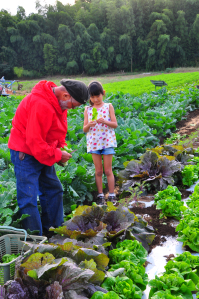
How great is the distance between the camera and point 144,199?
3.87m

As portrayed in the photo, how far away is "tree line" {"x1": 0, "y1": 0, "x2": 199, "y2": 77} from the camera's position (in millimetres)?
53156

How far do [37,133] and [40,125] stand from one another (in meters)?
0.09

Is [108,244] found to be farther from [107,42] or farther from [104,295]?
[107,42]

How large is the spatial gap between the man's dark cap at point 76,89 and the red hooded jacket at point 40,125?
0.15m

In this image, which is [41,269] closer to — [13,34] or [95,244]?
[95,244]

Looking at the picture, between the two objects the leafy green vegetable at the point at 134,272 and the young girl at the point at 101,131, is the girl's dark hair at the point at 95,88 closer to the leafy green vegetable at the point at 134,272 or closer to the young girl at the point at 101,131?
the young girl at the point at 101,131

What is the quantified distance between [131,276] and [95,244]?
0.40m

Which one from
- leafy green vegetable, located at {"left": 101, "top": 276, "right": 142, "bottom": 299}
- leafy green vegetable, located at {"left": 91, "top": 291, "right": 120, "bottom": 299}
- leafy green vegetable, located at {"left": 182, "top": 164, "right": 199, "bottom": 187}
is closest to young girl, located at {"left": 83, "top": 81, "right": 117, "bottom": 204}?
leafy green vegetable, located at {"left": 182, "top": 164, "right": 199, "bottom": 187}

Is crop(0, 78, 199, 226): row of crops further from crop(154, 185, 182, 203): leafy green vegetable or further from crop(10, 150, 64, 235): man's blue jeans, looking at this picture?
crop(154, 185, 182, 203): leafy green vegetable

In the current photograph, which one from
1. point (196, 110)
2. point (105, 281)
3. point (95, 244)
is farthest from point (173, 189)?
point (196, 110)

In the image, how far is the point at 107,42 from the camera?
187ft

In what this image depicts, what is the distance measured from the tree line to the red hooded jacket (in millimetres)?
51858

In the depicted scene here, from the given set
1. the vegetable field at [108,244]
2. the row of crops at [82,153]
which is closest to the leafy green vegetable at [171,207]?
the vegetable field at [108,244]

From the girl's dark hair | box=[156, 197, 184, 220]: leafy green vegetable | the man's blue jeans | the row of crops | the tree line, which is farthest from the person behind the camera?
the tree line
